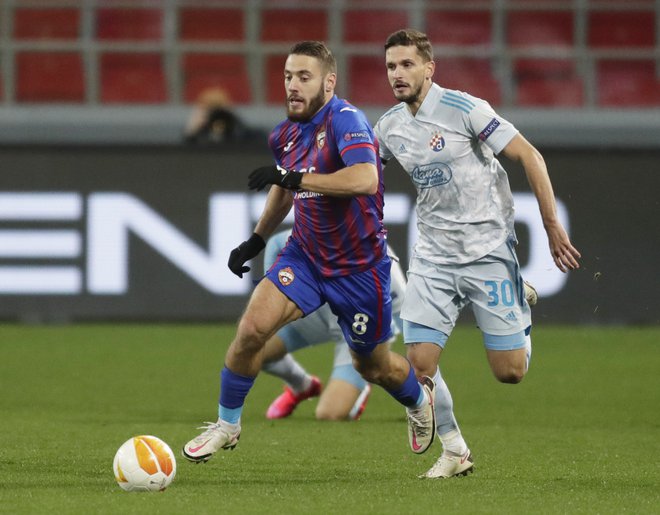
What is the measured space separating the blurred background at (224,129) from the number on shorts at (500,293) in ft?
20.9

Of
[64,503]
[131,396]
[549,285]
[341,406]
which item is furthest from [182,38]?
[64,503]

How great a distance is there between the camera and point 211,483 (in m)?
6.03

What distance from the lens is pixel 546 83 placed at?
16.6m

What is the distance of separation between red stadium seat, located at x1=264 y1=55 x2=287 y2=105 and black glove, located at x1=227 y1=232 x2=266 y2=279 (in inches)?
391

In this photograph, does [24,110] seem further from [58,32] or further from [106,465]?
[106,465]

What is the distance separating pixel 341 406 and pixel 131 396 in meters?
1.73

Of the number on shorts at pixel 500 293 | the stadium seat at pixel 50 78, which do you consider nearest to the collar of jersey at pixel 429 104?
the number on shorts at pixel 500 293

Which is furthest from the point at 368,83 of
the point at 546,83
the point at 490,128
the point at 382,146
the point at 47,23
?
the point at 490,128

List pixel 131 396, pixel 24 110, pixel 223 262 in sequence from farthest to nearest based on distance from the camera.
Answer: pixel 24 110
pixel 223 262
pixel 131 396

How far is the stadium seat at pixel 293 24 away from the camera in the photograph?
1658 cm

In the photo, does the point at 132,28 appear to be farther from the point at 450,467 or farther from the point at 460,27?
the point at 450,467

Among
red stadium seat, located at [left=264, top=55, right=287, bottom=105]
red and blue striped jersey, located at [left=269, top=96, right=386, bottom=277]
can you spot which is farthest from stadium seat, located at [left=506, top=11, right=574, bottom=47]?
red and blue striped jersey, located at [left=269, top=96, right=386, bottom=277]

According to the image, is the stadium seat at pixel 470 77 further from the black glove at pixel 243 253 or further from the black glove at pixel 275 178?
the black glove at pixel 275 178

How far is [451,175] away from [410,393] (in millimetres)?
1085
